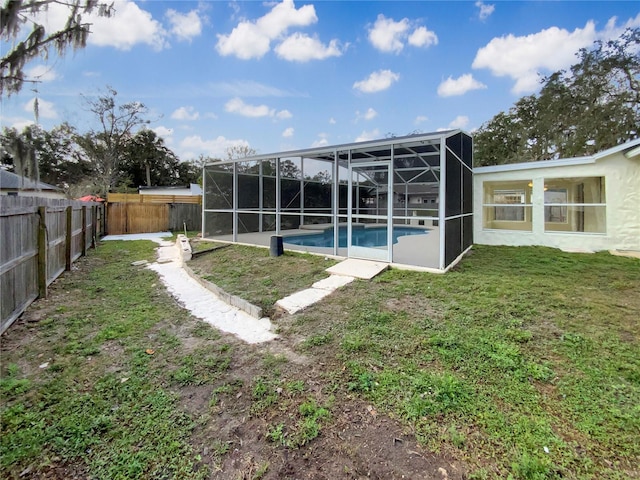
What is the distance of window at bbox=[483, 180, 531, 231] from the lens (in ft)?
32.6

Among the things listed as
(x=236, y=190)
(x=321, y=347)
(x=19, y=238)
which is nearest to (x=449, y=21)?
(x=236, y=190)

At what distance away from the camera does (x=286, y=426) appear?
2035 mm

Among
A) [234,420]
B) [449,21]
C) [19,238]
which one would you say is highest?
[449,21]

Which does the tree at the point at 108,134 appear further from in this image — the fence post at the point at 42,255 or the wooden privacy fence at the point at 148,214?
the fence post at the point at 42,255

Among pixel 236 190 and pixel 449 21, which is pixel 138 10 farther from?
pixel 449 21

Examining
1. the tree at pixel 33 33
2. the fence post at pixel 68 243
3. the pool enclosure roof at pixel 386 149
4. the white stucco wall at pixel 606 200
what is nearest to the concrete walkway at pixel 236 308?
the fence post at pixel 68 243

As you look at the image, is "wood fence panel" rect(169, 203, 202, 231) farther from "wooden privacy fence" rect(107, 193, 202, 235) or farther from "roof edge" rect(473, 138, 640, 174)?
"roof edge" rect(473, 138, 640, 174)

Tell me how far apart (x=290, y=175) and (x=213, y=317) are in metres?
8.60

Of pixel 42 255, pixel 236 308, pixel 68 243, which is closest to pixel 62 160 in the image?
pixel 68 243

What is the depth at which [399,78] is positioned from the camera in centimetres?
1323

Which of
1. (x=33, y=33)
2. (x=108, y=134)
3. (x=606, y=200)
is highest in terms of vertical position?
(x=108, y=134)

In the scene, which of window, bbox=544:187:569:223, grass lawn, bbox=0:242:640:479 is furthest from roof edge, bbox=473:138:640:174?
grass lawn, bbox=0:242:640:479

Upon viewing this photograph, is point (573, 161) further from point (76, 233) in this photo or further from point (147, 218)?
Result: point (147, 218)

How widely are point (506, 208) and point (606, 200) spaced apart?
2.59 m
